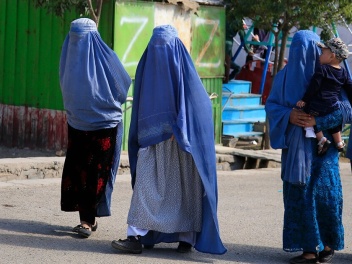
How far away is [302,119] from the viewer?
20.8ft

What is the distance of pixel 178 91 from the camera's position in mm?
6422

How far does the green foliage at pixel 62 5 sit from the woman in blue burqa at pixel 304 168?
14.5ft

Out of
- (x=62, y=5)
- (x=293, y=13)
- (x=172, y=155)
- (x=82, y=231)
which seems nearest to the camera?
(x=172, y=155)

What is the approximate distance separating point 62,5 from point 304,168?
482 centimetres

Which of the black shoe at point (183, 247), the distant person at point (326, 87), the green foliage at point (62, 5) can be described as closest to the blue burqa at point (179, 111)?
the black shoe at point (183, 247)

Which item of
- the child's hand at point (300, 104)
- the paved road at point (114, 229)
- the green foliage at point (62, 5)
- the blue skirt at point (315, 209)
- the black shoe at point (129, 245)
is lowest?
the paved road at point (114, 229)

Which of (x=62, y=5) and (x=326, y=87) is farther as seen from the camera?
(x=62, y=5)

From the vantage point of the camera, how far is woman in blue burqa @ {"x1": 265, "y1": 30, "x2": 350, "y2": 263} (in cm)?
635

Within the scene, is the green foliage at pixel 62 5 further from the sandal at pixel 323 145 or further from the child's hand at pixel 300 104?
the sandal at pixel 323 145

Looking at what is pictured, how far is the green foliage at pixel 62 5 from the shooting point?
1024 centimetres

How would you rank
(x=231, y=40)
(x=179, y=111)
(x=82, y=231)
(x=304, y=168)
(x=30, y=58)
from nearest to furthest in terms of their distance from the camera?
1. (x=304, y=168)
2. (x=179, y=111)
3. (x=82, y=231)
4. (x=30, y=58)
5. (x=231, y=40)

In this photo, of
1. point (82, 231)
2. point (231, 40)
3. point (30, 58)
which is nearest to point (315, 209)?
point (82, 231)

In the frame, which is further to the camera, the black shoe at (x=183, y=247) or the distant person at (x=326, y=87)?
the black shoe at (x=183, y=247)

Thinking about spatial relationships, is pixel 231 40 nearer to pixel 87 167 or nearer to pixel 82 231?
pixel 87 167
